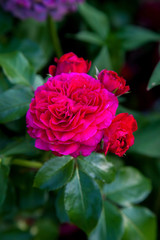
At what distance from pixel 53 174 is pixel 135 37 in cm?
71

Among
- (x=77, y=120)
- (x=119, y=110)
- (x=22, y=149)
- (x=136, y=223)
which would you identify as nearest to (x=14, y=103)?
(x=22, y=149)

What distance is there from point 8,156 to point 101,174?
22 centimetres

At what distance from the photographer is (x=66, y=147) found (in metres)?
0.49

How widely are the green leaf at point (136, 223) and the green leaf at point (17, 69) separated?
432mm

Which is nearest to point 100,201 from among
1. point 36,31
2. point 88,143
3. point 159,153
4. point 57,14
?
point 88,143

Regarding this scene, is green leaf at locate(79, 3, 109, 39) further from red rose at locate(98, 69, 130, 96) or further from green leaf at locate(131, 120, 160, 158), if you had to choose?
red rose at locate(98, 69, 130, 96)

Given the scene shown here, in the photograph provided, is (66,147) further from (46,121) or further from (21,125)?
(21,125)

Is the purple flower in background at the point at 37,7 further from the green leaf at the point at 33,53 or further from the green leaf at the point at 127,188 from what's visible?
the green leaf at the point at 127,188

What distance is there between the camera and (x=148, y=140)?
3.22 ft

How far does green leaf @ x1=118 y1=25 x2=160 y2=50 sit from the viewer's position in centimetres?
109

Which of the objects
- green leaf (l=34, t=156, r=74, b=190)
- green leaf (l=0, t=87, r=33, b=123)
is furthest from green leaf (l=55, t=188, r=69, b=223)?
green leaf (l=0, t=87, r=33, b=123)

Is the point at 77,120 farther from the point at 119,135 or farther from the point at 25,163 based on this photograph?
the point at 25,163

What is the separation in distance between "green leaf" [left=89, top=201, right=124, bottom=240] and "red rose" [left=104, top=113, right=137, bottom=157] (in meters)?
0.28

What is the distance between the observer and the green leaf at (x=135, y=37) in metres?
1.09
